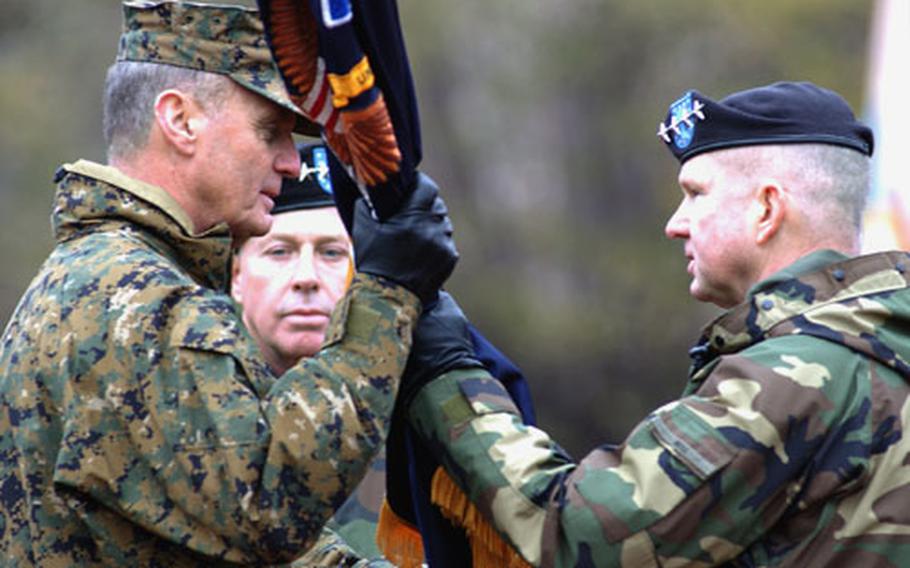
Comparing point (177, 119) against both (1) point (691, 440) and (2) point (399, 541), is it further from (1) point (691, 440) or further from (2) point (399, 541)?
(1) point (691, 440)

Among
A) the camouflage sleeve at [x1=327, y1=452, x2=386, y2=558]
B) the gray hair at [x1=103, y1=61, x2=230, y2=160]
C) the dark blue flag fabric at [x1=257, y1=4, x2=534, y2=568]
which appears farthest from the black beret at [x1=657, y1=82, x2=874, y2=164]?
the camouflage sleeve at [x1=327, y1=452, x2=386, y2=558]

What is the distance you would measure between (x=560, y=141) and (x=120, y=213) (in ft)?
60.6

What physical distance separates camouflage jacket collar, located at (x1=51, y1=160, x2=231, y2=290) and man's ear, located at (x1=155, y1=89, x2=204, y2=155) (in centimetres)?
15

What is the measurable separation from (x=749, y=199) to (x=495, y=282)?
54.1ft

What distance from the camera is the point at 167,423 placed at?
373cm

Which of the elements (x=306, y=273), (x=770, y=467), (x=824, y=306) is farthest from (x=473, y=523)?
(x=306, y=273)

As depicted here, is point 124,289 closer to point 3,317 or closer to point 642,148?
point 3,317

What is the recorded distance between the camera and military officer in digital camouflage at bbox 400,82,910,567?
13.1 ft

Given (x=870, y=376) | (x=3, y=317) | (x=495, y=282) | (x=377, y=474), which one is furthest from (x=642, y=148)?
(x=870, y=376)

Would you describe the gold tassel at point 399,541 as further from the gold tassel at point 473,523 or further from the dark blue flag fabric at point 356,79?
the dark blue flag fabric at point 356,79

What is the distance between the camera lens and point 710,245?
4.45m

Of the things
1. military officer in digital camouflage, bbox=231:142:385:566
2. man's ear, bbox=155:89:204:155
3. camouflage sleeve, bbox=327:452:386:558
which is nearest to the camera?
man's ear, bbox=155:89:204:155

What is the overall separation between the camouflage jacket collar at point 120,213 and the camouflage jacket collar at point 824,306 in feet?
4.36

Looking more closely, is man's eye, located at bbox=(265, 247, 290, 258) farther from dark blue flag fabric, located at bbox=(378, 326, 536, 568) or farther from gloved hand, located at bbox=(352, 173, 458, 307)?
gloved hand, located at bbox=(352, 173, 458, 307)
